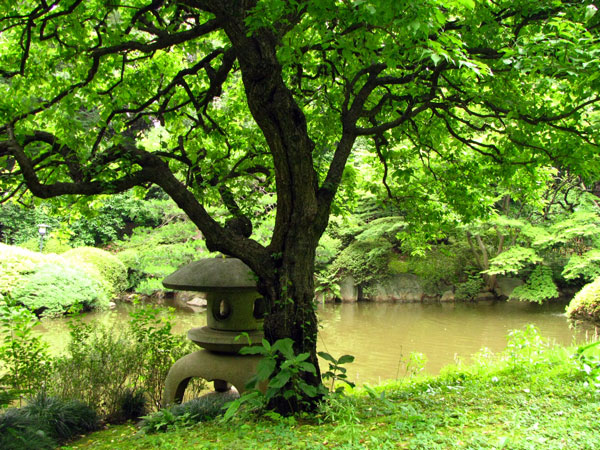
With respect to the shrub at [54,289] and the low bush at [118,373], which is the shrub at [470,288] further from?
the low bush at [118,373]

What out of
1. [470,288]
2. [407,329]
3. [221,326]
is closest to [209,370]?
[221,326]

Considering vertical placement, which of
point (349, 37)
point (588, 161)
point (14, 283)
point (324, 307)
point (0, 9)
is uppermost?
point (0, 9)

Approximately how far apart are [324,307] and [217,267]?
11033 mm

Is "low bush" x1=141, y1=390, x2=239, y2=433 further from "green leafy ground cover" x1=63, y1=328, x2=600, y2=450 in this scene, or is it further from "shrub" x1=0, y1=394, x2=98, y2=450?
"shrub" x1=0, y1=394, x2=98, y2=450

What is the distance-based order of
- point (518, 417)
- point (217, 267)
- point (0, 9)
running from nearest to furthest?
point (518, 417) → point (0, 9) → point (217, 267)

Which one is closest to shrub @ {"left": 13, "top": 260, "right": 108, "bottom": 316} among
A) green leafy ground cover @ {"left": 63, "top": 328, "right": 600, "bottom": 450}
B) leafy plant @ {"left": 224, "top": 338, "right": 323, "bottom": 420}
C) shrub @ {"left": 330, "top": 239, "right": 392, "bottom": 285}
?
shrub @ {"left": 330, "top": 239, "right": 392, "bottom": 285}

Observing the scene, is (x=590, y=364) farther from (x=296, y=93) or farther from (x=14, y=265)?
(x=14, y=265)

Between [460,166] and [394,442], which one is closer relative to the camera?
[394,442]

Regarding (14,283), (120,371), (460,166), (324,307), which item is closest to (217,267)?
(120,371)

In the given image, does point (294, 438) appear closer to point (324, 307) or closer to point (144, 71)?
point (144, 71)

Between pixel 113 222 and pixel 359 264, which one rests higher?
pixel 113 222

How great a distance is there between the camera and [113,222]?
19828 mm

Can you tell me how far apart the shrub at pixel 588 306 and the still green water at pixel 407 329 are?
0.98 metres

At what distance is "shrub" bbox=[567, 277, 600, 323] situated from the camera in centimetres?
838
